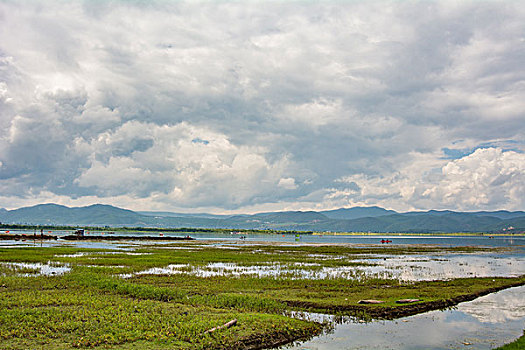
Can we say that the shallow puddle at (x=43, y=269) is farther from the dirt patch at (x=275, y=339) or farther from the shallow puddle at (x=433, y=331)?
the shallow puddle at (x=433, y=331)

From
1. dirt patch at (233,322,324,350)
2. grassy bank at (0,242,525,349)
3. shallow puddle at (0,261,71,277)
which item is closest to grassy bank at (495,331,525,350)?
grassy bank at (0,242,525,349)

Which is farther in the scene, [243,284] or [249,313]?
[243,284]

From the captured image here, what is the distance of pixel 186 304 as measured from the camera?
81.4 feet

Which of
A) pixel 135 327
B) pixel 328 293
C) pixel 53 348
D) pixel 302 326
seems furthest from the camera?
pixel 328 293

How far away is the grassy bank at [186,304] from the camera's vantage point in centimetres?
1738

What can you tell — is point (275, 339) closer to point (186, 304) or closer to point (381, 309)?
point (186, 304)

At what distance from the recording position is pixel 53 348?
51.6 ft

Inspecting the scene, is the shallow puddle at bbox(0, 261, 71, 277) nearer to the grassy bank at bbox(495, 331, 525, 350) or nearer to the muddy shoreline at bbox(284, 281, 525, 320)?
the muddy shoreline at bbox(284, 281, 525, 320)

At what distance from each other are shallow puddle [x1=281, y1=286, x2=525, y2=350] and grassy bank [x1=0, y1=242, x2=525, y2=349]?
1.25 meters

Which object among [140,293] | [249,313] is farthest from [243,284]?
[249,313]

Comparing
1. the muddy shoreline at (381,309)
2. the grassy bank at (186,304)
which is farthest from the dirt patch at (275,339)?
the muddy shoreline at (381,309)

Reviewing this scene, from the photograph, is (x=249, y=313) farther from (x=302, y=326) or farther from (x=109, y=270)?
(x=109, y=270)

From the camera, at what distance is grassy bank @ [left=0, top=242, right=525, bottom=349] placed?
684 inches

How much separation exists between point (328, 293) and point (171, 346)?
53.5 feet
